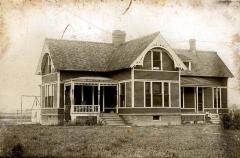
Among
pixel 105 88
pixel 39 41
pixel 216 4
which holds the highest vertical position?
pixel 216 4

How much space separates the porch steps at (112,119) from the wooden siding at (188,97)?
245 inches

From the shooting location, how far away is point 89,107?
25094mm

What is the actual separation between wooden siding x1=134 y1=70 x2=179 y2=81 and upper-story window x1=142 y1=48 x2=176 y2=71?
23cm

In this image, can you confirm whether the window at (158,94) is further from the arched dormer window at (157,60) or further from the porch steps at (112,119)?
the porch steps at (112,119)

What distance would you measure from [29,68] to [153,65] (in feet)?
30.3

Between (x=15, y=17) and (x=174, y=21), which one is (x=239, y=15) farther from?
(x=15, y=17)

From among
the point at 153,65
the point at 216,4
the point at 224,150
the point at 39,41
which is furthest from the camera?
the point at 153,65

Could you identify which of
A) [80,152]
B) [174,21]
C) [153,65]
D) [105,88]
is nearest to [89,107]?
[105,88]

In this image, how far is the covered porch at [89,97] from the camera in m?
24.6

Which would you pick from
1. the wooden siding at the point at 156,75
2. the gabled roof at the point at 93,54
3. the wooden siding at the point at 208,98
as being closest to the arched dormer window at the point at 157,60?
A: the wooden siding at the point at 156,75

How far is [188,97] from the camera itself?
96.7ft

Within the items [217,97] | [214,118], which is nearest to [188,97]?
[217,97]

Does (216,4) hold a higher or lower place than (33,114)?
higher

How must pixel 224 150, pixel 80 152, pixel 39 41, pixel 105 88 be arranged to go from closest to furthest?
pixel 80 152 < pixel 224 150 < pixel 39 41 < pixel 105 88
